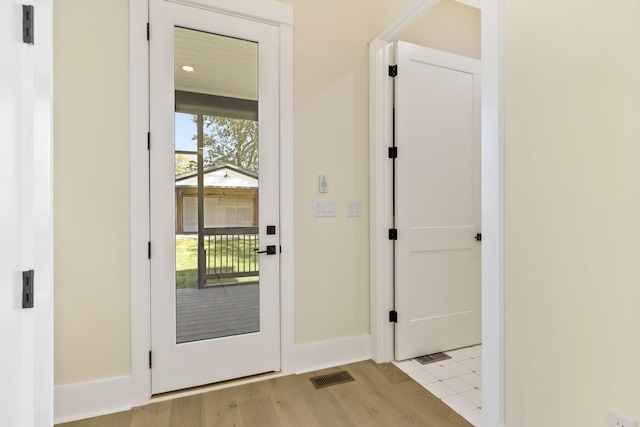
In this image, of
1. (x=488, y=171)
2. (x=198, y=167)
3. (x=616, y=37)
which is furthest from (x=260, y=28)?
(x=616, y=37)

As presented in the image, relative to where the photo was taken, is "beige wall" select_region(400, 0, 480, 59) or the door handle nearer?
the door handle

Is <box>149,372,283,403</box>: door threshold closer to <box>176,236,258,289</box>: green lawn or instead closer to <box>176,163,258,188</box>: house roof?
<box>176,236,258,289</box>: green lawn

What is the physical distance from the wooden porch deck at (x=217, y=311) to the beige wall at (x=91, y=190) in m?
0.32

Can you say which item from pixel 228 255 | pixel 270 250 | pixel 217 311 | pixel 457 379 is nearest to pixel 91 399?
pixel 217 311

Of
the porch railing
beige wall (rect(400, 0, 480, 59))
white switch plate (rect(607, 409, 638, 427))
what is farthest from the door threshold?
beige wall (rect(400, 0, 480, 59))

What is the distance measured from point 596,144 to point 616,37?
356 mm

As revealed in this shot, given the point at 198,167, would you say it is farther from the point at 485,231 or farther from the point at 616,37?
the point at 616,37

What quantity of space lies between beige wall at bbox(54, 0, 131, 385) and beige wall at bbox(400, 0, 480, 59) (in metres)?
2.17

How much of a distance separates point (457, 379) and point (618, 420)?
3.95 ft

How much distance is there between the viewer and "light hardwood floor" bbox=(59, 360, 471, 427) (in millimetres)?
1756

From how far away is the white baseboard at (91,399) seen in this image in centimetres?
177
